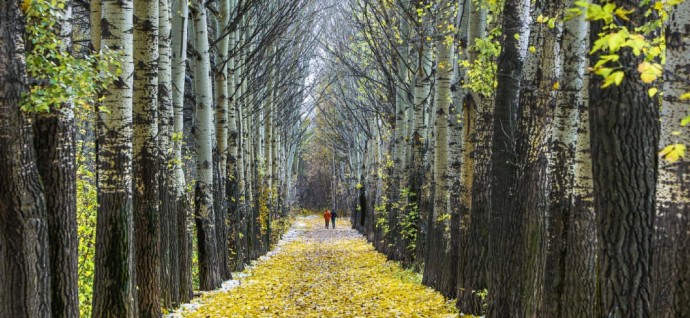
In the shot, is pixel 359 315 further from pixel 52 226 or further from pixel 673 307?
pixel 673 307

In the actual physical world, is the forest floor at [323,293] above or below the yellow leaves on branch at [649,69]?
below

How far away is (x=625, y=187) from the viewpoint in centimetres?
459

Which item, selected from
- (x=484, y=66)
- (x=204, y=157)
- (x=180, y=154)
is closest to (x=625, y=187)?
(x=484, y=66)

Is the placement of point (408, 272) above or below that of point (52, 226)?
below

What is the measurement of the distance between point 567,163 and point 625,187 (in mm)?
1644

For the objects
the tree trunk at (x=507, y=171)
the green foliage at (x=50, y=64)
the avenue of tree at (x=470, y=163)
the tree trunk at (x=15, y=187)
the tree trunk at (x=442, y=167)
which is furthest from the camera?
the tree trunk at (x=442, y=167)

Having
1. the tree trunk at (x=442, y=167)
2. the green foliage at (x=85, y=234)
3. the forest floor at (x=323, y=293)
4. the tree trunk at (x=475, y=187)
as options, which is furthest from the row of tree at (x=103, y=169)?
the tree trunk at (x=442, y=167)

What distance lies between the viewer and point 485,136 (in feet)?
29.9

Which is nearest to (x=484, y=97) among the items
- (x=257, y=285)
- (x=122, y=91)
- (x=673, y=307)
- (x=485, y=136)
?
(x=485, y=136)

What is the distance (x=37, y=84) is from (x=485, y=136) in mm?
5963

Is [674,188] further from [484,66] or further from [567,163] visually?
[484,66]

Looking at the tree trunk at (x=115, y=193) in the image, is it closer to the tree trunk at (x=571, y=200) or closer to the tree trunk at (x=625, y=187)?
the tree trunk at (x=571, y=200)

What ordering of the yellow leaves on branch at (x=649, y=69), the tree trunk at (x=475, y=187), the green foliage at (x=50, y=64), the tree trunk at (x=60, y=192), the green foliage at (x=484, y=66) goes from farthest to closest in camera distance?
the tree trunk at (x=475, y=187) → the green foliage at (x=484, y=66) → the tree trunk at (x=60, y=192) → the green foliage at (x=50, y=64) → the yellow leaves on branch at (x=649, y=69)

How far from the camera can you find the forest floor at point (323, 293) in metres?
10.5
